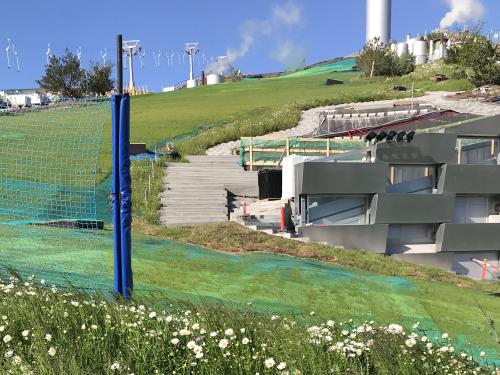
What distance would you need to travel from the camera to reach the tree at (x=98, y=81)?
186 feet

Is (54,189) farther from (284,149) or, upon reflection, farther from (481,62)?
(481,62)

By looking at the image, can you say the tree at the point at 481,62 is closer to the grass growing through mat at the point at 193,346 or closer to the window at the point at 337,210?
the window at the point at 337,210

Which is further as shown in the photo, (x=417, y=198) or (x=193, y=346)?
(x=417, y=198)

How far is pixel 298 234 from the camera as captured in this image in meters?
16.0

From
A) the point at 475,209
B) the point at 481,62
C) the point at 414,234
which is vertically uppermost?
the point at 481,62

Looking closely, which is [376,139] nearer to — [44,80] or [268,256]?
[268,256]

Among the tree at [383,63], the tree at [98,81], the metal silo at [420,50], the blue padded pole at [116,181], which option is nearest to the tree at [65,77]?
the tree at [98,81]

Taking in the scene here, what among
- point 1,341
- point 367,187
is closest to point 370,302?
point 1,341

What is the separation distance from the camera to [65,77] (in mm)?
56781

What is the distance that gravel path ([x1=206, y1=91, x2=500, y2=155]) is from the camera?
2706 centimetres

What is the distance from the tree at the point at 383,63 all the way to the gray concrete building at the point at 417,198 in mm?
38476

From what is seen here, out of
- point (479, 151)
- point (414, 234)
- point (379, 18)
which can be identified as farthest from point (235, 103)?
point (379, 18)

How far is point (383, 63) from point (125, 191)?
54.6 meters

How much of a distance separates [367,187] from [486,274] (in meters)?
5.59
